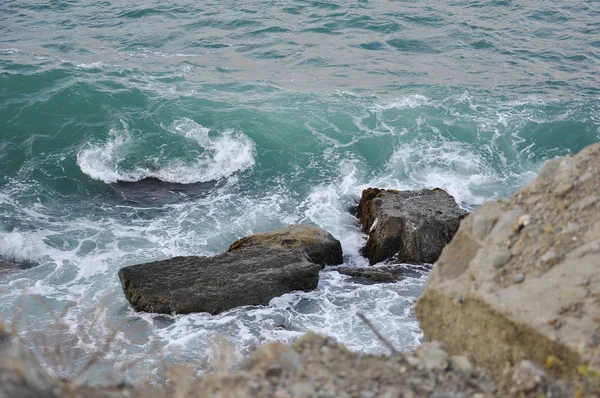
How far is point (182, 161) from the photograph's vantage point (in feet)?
54.4

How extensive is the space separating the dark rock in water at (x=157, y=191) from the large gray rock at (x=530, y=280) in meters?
9.86

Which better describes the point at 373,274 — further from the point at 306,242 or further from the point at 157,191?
the point at 157,191

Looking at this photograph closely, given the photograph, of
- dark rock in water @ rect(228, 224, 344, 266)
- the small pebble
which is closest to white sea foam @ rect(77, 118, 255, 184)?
dark rock in water @ rect(228, 224, 344, 266)

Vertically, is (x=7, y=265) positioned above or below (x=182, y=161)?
below

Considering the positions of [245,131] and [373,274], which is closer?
[373,274]

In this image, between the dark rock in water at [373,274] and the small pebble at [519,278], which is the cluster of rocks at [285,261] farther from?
the small pebble at [519,278]

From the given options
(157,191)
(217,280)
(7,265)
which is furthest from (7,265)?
(217,280)

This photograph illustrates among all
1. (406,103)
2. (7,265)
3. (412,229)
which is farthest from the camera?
(406,103)

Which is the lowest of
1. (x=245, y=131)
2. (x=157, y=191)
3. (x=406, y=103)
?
(x=157, y=191)

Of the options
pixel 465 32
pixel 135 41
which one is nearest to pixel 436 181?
pixel 465 32

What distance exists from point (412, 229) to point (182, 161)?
6811 mm

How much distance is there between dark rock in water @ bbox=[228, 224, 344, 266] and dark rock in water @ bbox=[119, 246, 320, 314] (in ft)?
1.51

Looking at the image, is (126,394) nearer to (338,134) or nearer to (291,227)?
(291,227)

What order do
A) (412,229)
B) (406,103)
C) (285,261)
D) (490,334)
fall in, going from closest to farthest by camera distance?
(490,334) → (285,261) → (412,229) → (406,103)
